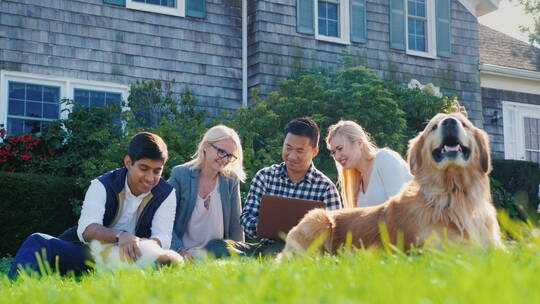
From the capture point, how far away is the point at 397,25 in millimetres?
15133

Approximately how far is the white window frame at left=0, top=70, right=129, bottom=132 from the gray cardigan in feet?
18.7

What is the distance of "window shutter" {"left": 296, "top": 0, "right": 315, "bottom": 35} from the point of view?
13703mm

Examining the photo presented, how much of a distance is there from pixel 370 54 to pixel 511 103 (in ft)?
15.8

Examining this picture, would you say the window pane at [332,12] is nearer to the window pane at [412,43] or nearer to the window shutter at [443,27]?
the window pane at [412,43]

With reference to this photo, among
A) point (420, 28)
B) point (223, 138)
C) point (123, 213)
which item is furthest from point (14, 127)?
point (420, 28)

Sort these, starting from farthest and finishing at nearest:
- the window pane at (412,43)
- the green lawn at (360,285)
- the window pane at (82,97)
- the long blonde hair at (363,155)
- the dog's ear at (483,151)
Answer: the window pane at (412,43), the window pane at (82,97), the long blonde hair at (363,155), the dog's ear at (483,151), the green lawn at (360,285)

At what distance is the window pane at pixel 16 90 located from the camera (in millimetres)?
11281

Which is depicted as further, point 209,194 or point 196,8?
point 196,8

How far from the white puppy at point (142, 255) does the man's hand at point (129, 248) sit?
0.10ft

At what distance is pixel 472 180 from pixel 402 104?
29.0 feet

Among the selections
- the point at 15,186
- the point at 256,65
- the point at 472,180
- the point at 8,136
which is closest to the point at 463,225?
the point at 472,180

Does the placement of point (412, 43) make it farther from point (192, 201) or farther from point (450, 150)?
point (450, 150)

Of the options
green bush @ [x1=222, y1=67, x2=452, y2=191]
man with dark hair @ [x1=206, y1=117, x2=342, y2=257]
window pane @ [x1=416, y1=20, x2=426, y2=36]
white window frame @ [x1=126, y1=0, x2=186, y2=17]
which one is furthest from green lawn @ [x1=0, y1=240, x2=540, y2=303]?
window pane @ [x1=416, y1=20, x2=426, y2=36]


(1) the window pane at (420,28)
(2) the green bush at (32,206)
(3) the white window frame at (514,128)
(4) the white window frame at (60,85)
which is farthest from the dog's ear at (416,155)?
(3) the white window frame at (514,128)
